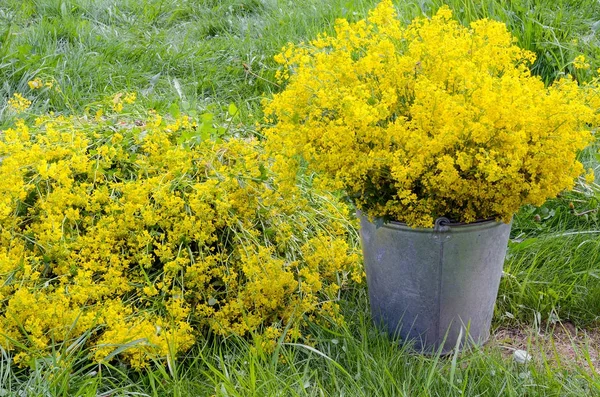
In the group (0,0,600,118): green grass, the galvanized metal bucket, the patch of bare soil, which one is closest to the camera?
the galvanized metal bucket

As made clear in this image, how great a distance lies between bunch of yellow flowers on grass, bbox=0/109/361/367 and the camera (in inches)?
78.0

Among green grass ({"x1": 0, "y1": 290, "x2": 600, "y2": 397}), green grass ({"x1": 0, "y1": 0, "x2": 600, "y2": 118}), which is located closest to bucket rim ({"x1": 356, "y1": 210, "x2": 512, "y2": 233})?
green grass ({"x1": 0, "y1": 290, "x2": 600, "y2": 397})

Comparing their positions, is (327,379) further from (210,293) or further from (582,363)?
(582,363)

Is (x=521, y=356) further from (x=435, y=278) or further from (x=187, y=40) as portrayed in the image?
(x=187, y=40)

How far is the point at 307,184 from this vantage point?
9.72ft

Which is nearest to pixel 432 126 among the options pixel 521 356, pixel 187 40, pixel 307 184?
pixel 521 356

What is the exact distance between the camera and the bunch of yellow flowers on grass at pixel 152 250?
78.0 inches

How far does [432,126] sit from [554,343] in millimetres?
856

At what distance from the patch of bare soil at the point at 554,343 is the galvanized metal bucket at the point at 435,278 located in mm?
96

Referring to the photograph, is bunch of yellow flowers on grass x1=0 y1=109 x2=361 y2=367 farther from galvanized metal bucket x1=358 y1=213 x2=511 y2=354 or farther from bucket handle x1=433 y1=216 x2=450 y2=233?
bucket handle x1=433 y1=216 x2=450 y2=233

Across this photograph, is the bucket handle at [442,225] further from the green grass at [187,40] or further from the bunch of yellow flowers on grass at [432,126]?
the green grass at [187,40]

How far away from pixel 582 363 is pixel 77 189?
161 cm

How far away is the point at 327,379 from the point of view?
199 cm

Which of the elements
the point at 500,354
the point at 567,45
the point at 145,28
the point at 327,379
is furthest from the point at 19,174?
the point at 145,28
